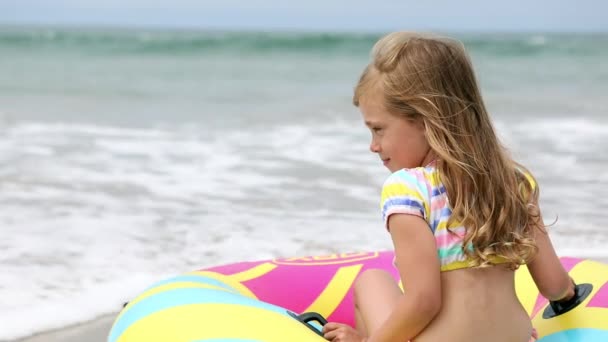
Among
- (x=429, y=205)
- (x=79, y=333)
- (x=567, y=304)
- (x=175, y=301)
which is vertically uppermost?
(x=429, y=205)

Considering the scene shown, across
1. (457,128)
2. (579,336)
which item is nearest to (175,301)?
(457,128)

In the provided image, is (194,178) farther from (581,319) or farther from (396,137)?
(396,137)

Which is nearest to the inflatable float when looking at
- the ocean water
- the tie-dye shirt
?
the tie-dye shirt

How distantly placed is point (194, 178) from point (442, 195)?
4176mm

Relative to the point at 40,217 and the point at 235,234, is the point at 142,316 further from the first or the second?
the point at 40,217

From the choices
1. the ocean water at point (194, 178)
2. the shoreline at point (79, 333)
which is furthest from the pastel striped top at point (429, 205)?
the ocean water at point (194, 178)

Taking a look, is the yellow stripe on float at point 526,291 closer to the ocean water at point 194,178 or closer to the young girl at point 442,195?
the young girl at point 442,195

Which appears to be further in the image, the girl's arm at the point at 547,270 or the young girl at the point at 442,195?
the girl's arm at the point at 547,270

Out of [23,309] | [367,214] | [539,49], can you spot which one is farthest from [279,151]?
[539,49]

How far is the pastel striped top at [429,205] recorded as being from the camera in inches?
65.6

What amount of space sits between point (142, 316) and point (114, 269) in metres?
1.79

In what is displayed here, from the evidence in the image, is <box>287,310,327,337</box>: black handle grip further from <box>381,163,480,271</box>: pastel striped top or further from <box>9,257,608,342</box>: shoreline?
<box>9,257,608,342</box>: shoreline

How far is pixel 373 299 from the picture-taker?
1.94 meters

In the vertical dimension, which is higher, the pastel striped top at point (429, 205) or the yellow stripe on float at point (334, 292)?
the pastel striped top at point (429, 205)
